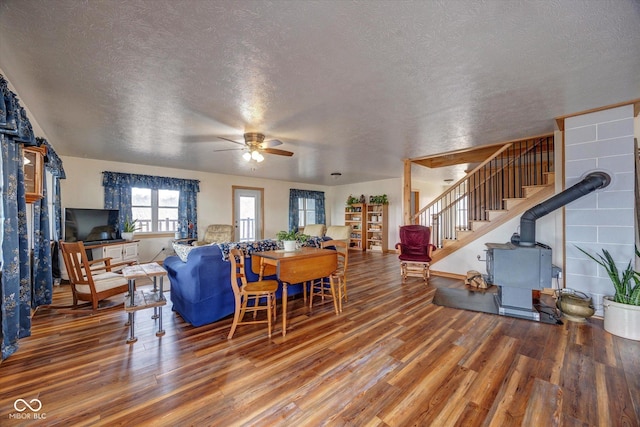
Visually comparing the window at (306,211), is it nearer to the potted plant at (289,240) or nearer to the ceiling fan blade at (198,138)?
the ceiling fan blade at (198,138)

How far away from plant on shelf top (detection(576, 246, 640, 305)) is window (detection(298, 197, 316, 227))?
7.11 m

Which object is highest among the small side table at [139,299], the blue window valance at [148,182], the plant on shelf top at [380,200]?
the blue window valance at [148,182]

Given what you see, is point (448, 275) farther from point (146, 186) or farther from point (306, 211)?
point (146, 186)

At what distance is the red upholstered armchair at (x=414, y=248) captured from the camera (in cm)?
453

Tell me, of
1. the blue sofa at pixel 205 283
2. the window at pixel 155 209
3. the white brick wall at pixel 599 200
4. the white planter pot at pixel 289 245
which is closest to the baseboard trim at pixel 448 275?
the white brick wall at pixel 599 200

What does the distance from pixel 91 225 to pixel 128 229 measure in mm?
628

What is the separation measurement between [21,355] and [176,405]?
1683 millimetres

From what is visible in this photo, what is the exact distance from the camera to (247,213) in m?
7.65

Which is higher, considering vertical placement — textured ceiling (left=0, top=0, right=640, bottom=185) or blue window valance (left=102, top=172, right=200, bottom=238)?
textured ceiling (left=0, top=0, right=640, bottom=185)

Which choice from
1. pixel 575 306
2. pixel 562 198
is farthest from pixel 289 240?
pixel 575 306

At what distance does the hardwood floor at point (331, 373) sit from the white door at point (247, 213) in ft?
15.2

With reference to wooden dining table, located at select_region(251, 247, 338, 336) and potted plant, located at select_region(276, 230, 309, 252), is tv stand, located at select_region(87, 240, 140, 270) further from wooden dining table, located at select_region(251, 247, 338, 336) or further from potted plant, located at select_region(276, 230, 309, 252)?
potted plant, located at select_region(276, 230, 309, 252)

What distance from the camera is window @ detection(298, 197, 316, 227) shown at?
8934 mm

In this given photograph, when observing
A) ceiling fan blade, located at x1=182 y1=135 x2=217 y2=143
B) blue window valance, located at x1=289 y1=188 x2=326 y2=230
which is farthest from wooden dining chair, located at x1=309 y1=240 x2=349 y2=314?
blue window valance, located at x1=289 y1=188 x2=326 y2=230
